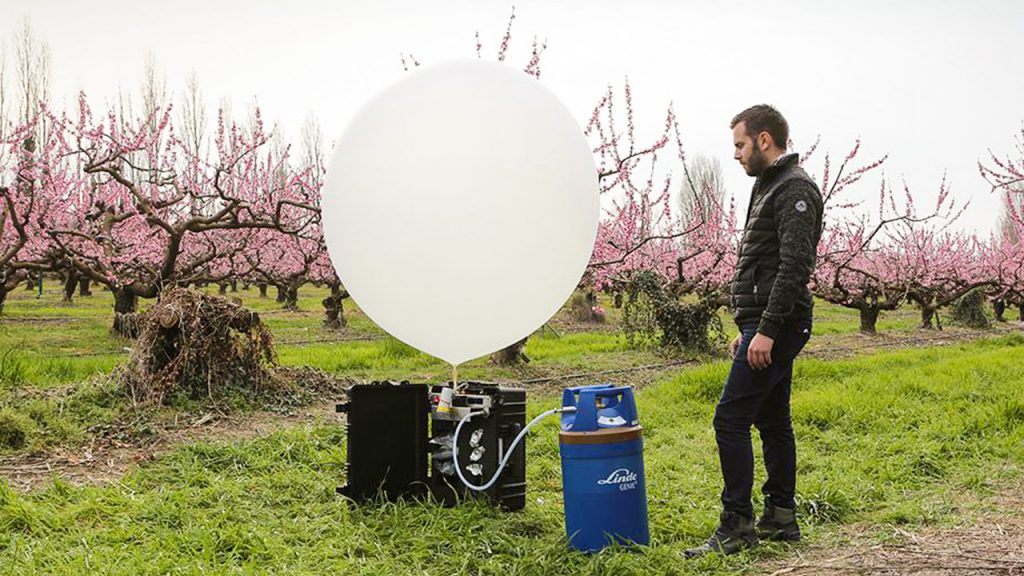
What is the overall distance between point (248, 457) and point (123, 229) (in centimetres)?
1309

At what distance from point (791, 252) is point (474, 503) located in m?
1.80

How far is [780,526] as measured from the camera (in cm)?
335

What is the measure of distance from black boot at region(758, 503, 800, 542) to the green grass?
144mm

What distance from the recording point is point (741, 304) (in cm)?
324

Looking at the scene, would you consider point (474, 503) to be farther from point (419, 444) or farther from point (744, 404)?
point (744, 404)

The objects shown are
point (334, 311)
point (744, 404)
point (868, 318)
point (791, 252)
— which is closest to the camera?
point (791, 252)

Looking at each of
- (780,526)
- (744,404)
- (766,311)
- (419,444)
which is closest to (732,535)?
(780,526)

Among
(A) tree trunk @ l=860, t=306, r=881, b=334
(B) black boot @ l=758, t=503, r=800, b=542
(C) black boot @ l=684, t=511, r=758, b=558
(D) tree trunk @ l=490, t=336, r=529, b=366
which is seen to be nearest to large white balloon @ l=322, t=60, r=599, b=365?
(C) black boot @ l=684, t=511, r=758, b=558

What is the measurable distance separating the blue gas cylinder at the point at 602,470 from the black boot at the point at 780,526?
2.05ft

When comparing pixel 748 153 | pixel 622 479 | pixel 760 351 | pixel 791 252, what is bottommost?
pixel 622 479

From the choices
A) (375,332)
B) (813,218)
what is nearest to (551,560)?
(813,218)

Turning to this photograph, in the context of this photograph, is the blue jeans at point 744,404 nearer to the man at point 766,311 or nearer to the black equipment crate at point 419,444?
the man at point 766,311

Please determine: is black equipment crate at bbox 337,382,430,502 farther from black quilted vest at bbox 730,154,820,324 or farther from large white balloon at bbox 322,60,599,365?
black quilted vest at bbox 730,154,820,324

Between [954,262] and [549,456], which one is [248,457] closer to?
[549,456]
